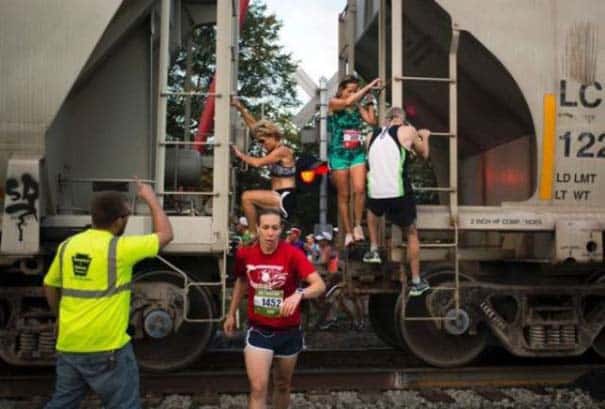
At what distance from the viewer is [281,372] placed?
12.4 feet

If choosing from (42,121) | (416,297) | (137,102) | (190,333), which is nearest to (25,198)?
(42,121)

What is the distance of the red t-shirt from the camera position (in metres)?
3.69

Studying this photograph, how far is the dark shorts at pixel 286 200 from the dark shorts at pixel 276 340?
196 centimetres

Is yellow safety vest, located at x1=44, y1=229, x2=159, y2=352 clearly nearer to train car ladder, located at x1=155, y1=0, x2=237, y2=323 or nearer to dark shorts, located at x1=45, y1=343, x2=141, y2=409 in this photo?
dark shorts, located at x1=45, y1=343, x2=141, y2=409

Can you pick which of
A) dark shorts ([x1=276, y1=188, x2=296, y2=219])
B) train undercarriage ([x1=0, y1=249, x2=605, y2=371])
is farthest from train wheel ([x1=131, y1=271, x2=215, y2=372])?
dark shorts ([x1=276, y1=188, x2=296, y2=219])

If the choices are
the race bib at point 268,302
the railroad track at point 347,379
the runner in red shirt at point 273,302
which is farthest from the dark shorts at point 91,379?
the railroad track at point 347,379

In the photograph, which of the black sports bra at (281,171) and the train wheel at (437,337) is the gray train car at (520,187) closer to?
the train wheel at (437,337)

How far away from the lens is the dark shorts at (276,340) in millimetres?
3680

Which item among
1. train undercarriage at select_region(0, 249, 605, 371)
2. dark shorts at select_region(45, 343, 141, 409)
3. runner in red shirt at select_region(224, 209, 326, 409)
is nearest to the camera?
dark shorts at select_region(45, 343, 141, 409)

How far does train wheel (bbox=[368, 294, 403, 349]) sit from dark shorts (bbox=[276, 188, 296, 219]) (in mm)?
1486

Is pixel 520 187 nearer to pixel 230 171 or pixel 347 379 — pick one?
pixel 347 379

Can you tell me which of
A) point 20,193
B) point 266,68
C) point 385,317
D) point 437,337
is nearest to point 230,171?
point 20,193

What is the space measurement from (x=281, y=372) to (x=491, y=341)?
10.8 ft

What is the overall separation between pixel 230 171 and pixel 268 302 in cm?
212
